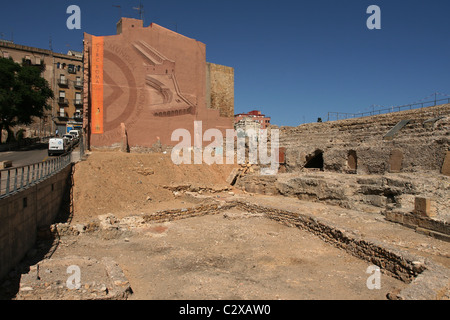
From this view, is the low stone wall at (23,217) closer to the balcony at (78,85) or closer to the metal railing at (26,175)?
the metal railing at (26,175)

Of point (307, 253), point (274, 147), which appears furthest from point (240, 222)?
point (274, 147)

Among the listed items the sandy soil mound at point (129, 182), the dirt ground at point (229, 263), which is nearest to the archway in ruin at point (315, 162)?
the sandy soil mound at point (129, 182)

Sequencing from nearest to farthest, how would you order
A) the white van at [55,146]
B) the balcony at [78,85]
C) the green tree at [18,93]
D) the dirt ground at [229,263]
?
1. the dirt ground at [229,263]
2. the white van at [55,146]
3. the green tree at [18,93]
4. the balcony at [78,85]

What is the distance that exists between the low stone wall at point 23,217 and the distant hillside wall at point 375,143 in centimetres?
1585

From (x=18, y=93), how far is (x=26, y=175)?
19203 mm

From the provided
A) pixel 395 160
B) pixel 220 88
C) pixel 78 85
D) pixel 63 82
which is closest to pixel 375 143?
pixel 395 160

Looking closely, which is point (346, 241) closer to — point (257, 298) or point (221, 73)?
point (257, 298)

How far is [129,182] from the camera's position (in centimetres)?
1652

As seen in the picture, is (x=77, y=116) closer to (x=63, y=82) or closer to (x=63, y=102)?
(x=63, y=102)

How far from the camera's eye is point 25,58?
38.1 m

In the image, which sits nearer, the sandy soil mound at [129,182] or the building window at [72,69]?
the sandy soil mound at [129,182]

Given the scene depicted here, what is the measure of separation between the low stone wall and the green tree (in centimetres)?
1851

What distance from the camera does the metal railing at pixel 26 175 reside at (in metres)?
7.26

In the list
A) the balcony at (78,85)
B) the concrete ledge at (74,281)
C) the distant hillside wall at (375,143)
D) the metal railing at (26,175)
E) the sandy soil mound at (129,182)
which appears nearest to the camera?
the concrete ledge at (74,281)
